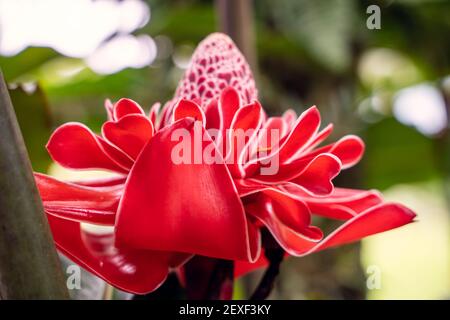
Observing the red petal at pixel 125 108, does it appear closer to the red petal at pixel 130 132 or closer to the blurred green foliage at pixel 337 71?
the red petal at pixel 130 132

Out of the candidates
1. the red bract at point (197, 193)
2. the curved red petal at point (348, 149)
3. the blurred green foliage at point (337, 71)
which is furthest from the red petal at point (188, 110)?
the blurred green foliage at point (337, 71)

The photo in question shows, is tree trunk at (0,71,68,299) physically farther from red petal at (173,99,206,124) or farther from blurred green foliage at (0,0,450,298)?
blurred green foliage at (0,0,450,298)

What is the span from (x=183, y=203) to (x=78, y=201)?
87 mm

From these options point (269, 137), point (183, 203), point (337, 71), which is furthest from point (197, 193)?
point (337, 71)

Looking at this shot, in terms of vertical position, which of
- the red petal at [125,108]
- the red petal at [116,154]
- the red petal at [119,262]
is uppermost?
the red petal at [125,108]

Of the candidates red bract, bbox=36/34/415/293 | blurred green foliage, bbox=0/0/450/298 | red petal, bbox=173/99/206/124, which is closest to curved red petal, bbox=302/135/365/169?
red bract, bbox=36/34/415/293

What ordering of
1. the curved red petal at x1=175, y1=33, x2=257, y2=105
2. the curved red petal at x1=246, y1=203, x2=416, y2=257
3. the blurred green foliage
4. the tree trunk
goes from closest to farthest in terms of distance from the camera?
the tree trunk
the curved red petal at x1=246, y1=203, x2=416, y2=257
the curved red petal at x1=175, y1=33, x2=257, y2=105
the blurred green foliage

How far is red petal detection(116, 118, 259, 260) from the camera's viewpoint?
0.37 metres

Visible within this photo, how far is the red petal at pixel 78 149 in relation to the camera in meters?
0.44

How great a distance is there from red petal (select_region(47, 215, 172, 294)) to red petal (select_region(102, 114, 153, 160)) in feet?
0.18

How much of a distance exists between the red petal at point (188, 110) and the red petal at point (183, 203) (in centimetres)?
3
